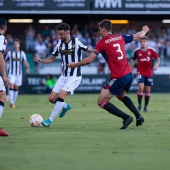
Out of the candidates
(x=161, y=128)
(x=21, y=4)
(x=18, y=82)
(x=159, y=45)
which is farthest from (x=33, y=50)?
(x=161, y=128)

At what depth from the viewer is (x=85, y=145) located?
32.9 ft

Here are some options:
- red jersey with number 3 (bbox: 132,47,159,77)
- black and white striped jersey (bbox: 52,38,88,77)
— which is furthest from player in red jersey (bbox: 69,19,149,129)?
red jersey with number 3 (bbox: 132,47,159,77)

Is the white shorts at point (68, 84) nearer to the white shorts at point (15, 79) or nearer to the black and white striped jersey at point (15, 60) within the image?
the black and white striped jersey at point (15, 60)

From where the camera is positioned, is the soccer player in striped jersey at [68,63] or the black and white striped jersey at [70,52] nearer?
the soccer player in striped jersey at [68,63]

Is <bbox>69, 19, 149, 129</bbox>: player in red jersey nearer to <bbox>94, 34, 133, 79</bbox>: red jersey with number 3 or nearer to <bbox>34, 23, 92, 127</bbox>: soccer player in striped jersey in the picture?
<bbox>94, 34, 133, 79</bbox>: red jersey with number 3

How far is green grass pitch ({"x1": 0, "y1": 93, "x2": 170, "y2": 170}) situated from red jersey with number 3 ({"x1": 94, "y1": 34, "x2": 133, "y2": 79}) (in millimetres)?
1221

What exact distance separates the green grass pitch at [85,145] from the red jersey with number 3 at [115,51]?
4.01ft

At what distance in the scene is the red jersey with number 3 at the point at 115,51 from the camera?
1245cm

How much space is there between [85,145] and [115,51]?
3.04 meters

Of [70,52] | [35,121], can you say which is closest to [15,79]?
[70,52]

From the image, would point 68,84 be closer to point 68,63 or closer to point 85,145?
point 68,63

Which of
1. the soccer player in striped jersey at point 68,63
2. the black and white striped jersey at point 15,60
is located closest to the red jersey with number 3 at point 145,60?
the black and white striped jersey at point 15,60

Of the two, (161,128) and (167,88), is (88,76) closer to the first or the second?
(167,88)

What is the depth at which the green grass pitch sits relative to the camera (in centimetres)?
806
